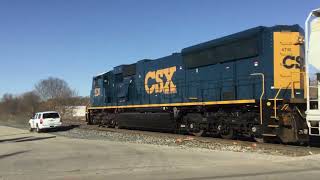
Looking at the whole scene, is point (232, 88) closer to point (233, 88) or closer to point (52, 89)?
point (233, 88)

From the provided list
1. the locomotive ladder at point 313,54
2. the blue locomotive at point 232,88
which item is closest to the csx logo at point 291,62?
the blue locomotive at point 232,88

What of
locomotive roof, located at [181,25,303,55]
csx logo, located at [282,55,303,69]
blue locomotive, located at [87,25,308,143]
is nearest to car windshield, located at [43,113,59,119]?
blue locomotive, located at [87,25,308,143]

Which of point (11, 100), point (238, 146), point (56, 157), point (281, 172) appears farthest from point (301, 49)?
point (11, 100)

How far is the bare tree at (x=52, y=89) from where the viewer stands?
10895 centimetres

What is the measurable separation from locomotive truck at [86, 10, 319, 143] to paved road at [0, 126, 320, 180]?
3160 mm

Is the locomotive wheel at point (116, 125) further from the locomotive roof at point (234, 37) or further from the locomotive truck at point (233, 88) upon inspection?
the locomotive roof at point (234, 37)

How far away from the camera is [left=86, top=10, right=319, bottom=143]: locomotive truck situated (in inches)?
645

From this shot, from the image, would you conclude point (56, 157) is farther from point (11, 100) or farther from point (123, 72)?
point (11, 100)

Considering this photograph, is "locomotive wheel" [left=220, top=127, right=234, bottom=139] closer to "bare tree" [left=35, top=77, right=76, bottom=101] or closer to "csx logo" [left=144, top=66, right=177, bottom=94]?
"csx logo" [left=144, top=66, right=177, bottom=94]

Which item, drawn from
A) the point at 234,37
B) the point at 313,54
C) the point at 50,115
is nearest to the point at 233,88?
the point at 234,37

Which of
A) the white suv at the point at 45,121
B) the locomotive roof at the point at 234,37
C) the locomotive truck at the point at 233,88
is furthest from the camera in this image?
the white suv at the point at 45,121

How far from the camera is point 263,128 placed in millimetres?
16500

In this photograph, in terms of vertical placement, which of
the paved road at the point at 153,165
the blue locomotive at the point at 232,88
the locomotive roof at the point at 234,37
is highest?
the locomotive roof at the point at 234,37

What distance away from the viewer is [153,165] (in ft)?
37.3
